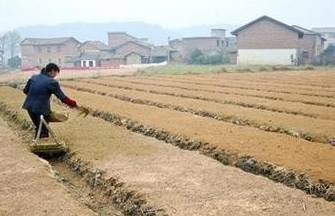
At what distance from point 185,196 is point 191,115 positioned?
30.5 feet

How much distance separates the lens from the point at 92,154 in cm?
1149

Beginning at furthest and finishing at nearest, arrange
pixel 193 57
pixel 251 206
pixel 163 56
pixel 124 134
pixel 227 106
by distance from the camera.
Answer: pixel 163 56 → pixel 193 57 → pixel 227 106 → pixel 124 134 → pixel 251 206

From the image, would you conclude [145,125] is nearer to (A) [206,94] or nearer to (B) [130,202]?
(B) [130,202]

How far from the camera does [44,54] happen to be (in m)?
94.8

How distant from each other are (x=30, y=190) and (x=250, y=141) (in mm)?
5774

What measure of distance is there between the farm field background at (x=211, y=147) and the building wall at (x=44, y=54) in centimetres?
7553

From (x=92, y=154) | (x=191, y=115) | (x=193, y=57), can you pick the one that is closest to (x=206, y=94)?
(x=191, y=115)

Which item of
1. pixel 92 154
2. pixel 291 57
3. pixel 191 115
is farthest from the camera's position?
pixel 291 57

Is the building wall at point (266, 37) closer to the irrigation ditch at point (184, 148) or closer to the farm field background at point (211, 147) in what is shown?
the farm field background at point (211, 147)

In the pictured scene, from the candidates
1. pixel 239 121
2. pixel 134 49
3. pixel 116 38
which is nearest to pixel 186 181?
pixel 239 121

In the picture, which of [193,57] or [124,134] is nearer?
[124,134]

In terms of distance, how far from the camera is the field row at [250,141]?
9.91 metres

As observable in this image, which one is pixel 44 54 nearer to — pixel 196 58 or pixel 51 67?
pixel 196 58

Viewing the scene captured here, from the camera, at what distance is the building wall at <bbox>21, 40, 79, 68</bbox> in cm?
9475
